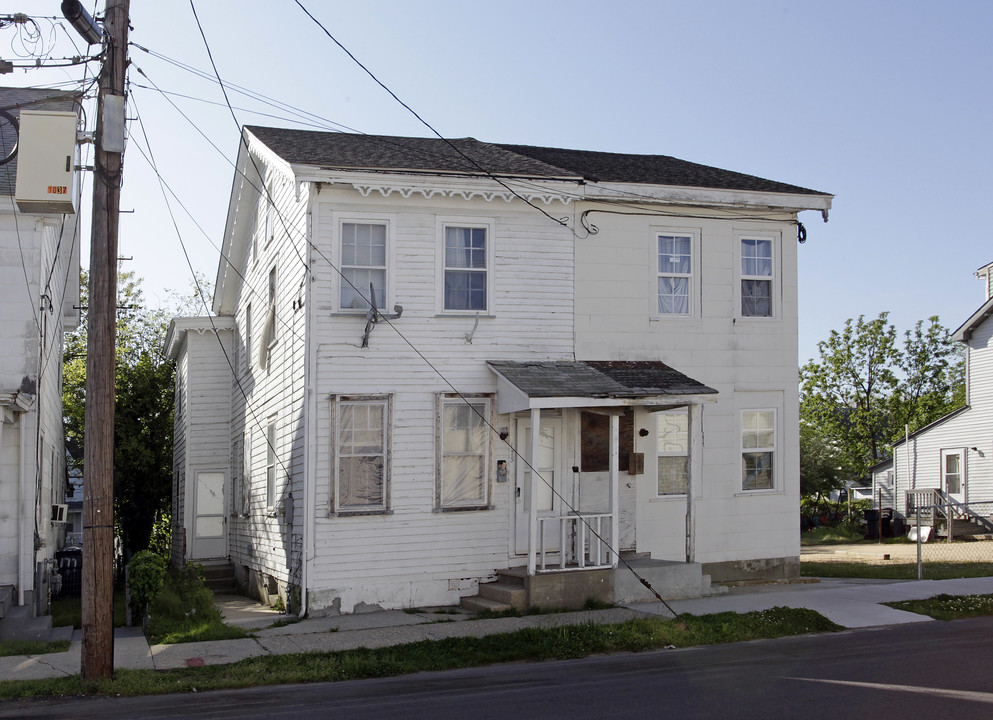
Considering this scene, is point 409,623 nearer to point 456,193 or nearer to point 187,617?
point 187,617

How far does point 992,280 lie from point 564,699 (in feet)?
107

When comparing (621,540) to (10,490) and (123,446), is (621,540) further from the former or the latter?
(123,446)

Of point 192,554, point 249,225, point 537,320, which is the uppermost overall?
point 249,225

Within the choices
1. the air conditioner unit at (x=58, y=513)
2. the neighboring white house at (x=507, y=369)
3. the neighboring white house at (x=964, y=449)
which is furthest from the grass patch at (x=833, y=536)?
the air conditioner unit at (x=58, y=513)

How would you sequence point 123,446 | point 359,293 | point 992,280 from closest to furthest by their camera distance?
point 359,293 < point 123,446 < point 992,280

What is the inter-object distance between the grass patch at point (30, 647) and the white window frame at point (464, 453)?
5.44 meters

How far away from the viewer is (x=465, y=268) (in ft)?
50.9

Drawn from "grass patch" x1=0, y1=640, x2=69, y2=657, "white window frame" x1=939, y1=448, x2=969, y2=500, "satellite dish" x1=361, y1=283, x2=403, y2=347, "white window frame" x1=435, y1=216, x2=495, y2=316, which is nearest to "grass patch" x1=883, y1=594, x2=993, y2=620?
"white window frame" x1=435, y1=216, x2=495, y2=316

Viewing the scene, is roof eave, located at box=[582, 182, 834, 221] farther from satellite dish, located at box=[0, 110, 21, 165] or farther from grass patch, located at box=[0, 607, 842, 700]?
satellite dish, located at box=[0, 110, 21, 165]

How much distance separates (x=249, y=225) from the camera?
2069 cm

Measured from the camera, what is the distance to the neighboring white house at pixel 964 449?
100ft

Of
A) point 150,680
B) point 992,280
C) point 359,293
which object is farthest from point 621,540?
point 992,280

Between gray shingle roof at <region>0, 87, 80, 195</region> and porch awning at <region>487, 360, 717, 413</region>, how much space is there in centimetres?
695

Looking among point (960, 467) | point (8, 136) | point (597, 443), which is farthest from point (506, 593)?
point (960, 467)
